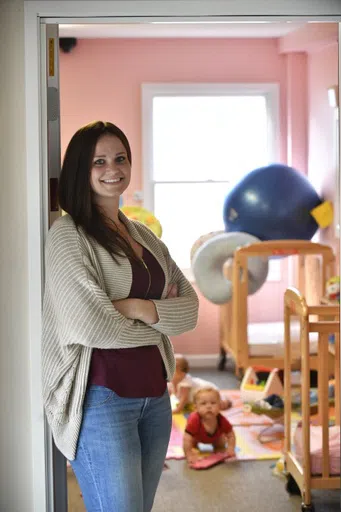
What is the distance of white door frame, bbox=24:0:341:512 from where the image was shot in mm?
1942

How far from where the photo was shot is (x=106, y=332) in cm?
165

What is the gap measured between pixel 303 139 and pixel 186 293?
1965mm

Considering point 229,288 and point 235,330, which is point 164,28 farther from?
point 235,330

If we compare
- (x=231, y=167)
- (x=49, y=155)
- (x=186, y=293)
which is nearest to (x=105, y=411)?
(x=186, y=293)

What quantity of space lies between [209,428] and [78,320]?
6.04 feet

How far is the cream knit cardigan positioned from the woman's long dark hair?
0.02 metres

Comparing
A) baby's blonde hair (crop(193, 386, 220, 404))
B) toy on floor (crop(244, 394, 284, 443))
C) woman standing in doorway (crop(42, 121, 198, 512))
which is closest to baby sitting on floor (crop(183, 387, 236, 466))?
baby's blonde hair (crop(193, 386, 220, 404))

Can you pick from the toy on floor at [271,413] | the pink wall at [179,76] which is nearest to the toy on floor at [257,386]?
the toy on floor at [271,413]

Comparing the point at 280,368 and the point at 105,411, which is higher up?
the point at 105,411

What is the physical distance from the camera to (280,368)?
401 cm

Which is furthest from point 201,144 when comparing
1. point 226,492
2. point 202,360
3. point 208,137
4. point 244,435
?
point 226,492

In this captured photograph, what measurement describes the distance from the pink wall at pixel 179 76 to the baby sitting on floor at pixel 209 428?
28 cm

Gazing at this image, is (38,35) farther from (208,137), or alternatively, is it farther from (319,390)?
(208,137)

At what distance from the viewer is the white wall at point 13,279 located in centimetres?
195
